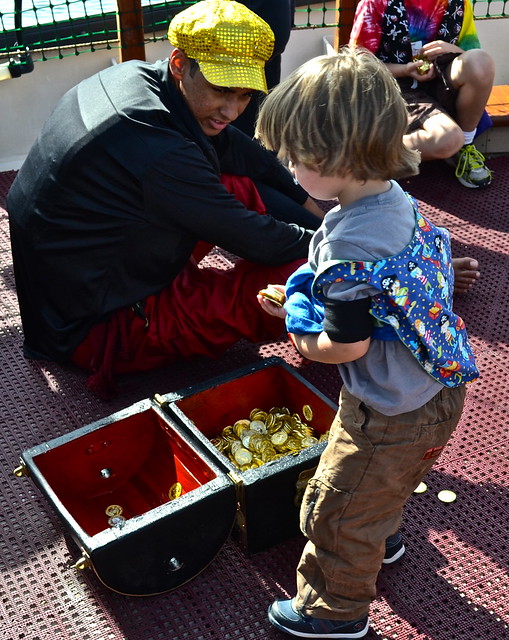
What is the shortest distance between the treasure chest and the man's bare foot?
1003 mm

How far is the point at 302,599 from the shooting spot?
1.80 metres

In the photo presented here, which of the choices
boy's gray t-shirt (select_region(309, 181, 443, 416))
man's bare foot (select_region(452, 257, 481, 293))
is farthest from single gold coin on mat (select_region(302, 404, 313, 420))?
man's bare foot (select_region(452, 257, 481, 293))

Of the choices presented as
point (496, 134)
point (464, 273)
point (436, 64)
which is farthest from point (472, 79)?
point (464, 273)

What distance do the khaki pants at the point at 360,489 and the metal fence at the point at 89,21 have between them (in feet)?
8.92

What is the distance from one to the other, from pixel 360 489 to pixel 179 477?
68cm

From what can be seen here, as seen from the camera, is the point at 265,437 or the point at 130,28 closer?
the point at 265,437

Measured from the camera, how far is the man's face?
7.47 ft

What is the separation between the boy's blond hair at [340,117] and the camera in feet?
4.66

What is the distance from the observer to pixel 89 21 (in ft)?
14.8

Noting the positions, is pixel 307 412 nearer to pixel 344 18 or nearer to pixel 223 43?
pixel 223 43

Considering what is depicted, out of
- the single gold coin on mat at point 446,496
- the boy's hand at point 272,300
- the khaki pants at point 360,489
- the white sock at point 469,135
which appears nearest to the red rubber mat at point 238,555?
the single gold coin on mat at point 446,496

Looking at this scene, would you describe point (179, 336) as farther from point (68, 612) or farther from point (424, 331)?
point (424, 331)

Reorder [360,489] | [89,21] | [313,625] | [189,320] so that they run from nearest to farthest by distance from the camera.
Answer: [360,489] → [313,625] → [189,320] → [89,21]

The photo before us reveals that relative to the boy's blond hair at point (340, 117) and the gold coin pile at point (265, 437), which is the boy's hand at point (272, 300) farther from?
the boy's blond hair at point (340, 117)
